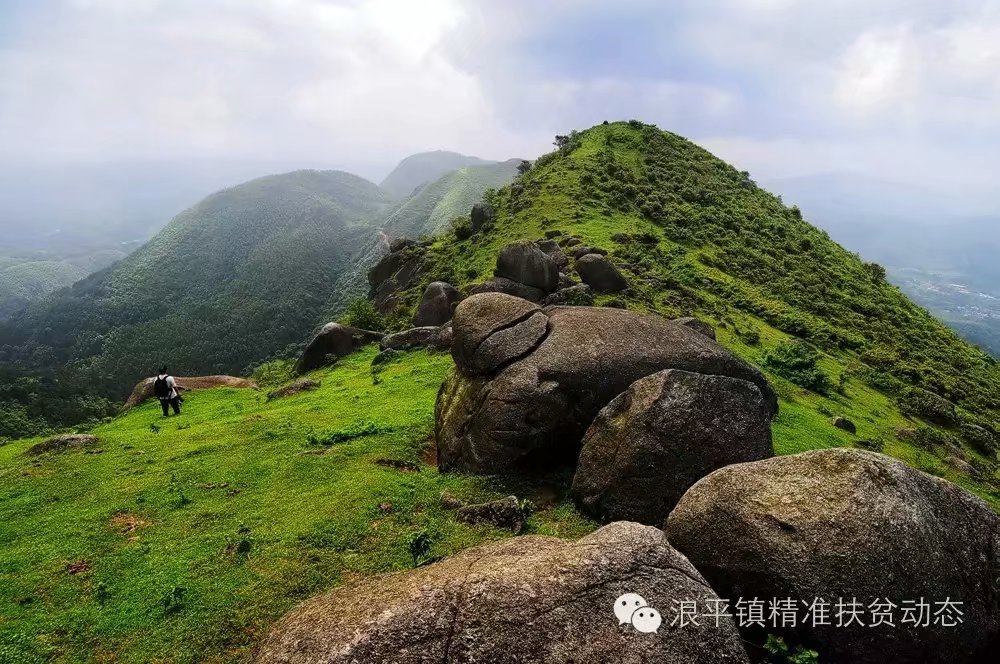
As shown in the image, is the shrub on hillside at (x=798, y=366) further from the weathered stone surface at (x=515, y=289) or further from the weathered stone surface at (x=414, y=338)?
the weathered stone surface at (x=414, y=338)

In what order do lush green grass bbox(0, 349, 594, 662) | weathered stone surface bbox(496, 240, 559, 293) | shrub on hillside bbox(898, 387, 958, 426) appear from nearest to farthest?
lush green grass bbox(0, 349, 594, 662) → shrub on hillside bbox(898, 387, 958, 426) → weathered stone surface bbox(496, 240, 559, 293)

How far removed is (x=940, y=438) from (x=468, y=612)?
33939 millimetres

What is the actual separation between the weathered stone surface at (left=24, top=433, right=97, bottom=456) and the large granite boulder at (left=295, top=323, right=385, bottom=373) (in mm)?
18815

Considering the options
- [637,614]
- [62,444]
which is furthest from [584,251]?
[637,614]

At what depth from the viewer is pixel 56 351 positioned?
14825 cm

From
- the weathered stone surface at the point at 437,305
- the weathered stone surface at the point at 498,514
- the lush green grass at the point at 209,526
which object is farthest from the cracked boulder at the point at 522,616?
the weathered stone surface at the point at 437,305

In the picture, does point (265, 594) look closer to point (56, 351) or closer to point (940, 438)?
point (940, 438)

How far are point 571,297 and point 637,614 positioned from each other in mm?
31121

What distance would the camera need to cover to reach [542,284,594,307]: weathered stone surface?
127ft

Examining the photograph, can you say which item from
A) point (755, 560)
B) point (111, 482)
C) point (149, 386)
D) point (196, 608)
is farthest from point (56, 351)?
point (755, 560)

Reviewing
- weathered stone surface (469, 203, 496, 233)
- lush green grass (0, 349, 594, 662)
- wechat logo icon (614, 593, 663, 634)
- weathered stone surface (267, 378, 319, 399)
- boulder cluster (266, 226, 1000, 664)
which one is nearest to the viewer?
boulder cluster (266, 226, 1000, 664)

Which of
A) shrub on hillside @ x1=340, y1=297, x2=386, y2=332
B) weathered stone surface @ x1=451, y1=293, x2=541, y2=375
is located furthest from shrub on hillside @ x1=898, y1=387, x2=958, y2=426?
shrub on hillside @ x1=340, y1=297, x2=386, y2=332

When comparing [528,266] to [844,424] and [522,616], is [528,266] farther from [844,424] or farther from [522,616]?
[522,616]

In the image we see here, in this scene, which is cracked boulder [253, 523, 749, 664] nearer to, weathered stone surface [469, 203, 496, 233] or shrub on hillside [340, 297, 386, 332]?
shrub on hillside [340, 297, 386, 332]
